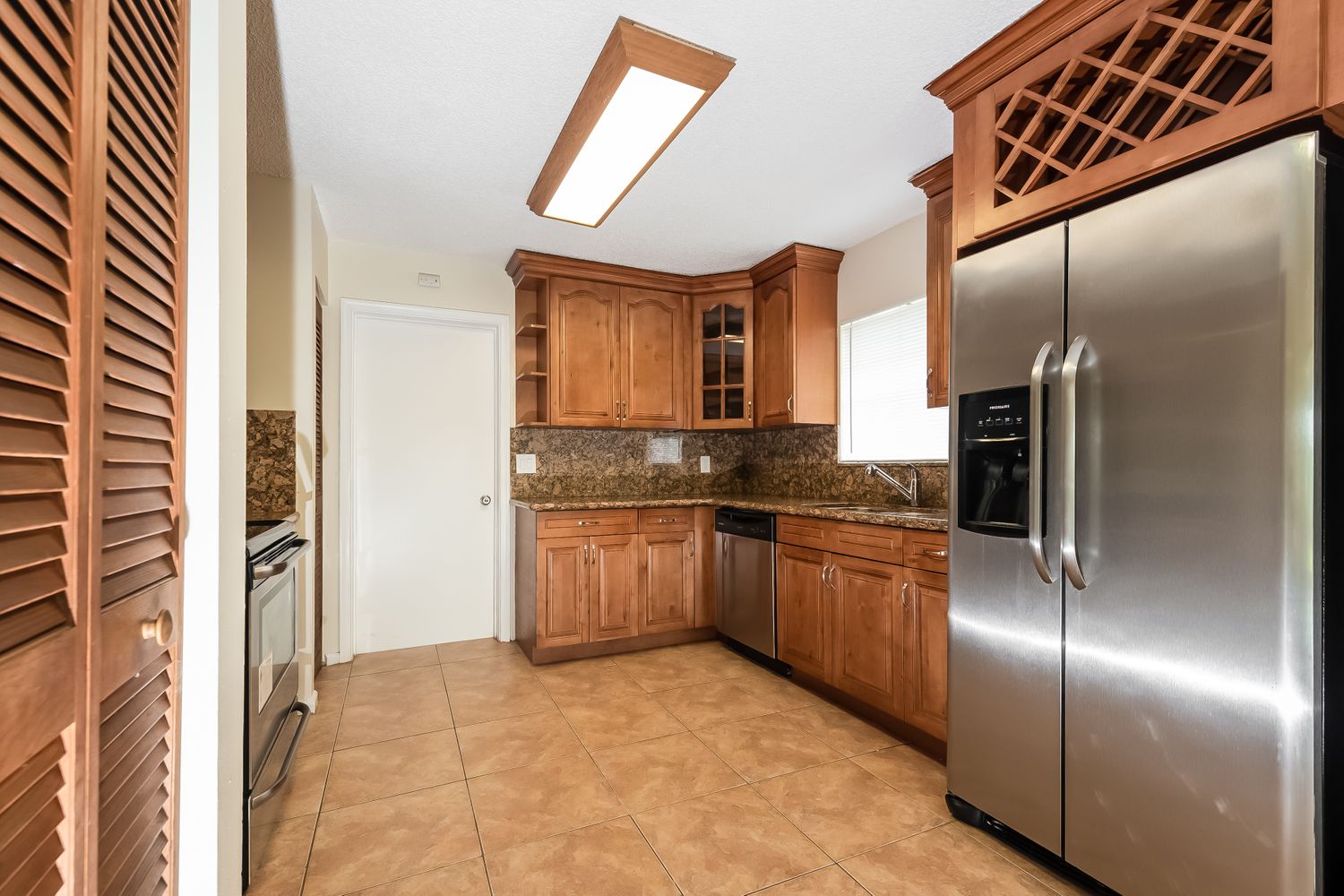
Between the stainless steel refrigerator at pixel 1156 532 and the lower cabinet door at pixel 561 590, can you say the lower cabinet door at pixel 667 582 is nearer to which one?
the lower cabinet door at pixel 561 590

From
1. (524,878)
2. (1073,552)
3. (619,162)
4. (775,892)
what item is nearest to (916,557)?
(1073,552)

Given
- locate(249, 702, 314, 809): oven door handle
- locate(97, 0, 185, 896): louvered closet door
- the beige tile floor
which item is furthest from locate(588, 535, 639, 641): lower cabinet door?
locate(97, 0, 185, 896): louvered closet door

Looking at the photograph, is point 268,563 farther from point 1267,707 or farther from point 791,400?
point 791,400

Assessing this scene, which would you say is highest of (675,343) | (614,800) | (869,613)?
(675,343)

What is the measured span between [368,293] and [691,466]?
8.19ft

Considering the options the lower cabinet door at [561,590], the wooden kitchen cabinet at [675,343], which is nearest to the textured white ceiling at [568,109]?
the wooden kitchen cabinet at [675,343]

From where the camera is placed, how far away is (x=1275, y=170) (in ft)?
4.23

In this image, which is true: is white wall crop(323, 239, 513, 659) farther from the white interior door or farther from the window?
the window

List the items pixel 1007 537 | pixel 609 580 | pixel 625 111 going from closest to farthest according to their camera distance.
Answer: pixel 1007 537 < pixel 625 111 < pixel 609 580

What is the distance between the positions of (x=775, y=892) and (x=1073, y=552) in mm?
1232

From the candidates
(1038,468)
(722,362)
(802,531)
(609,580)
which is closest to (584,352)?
(722,362)

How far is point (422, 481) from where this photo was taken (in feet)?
13.1

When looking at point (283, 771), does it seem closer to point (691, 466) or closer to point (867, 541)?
point (867, 541)

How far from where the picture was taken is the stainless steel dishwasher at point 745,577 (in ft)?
11.4
